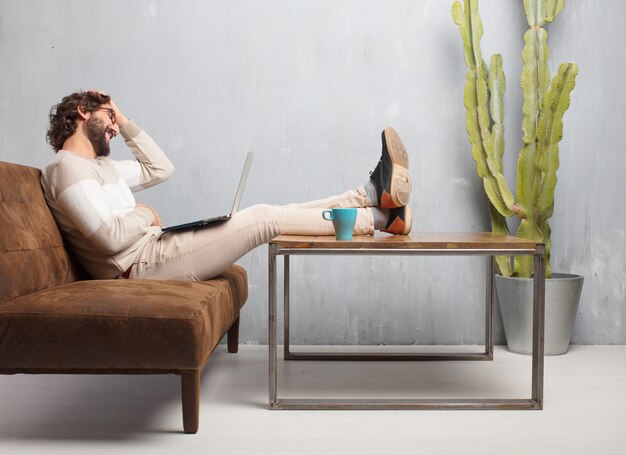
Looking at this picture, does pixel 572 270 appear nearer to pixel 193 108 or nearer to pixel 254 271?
pixel 254 271

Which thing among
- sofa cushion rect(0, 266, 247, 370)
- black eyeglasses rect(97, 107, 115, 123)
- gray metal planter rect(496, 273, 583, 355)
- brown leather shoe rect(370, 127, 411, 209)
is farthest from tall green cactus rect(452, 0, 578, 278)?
sofa cushion rect(0, 266, 247, 370)

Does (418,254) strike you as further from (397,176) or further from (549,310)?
(549,310)

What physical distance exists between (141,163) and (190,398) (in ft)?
3.96

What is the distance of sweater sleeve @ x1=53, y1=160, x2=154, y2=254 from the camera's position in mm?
2059

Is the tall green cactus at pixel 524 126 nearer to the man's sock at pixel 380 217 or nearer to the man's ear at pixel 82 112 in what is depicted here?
the man's sock at pixel 380 217

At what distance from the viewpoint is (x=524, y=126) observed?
3.03m

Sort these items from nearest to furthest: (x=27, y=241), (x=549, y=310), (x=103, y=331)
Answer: (x=103, y=331), (x=27, y=241), (x=549, y=310)

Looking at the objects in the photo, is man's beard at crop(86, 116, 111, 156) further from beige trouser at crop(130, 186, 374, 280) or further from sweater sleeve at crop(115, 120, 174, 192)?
beige trouser at crop(130, 186, 374, 280)

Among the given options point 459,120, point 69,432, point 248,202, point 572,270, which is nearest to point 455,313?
point 572,270

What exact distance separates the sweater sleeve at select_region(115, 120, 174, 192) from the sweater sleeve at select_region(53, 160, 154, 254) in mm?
505

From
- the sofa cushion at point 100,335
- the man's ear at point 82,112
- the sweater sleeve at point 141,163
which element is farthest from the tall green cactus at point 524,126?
the sofa cushion at point 100,335

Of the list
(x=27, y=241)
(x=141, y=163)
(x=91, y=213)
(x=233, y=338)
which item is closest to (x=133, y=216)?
(x=91, y=213)

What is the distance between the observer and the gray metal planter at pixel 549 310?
2941 millimetres

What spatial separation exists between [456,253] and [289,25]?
62.6 inches
